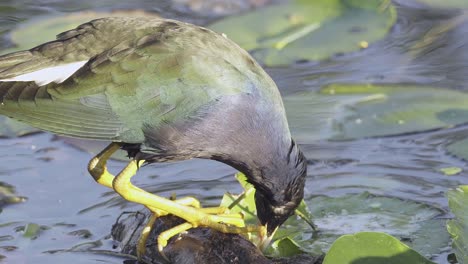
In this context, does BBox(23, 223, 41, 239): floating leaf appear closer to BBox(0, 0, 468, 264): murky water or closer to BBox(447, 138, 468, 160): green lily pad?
BBox(0, 0, 468, 264): murky water

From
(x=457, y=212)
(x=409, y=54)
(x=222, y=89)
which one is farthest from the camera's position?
(x=409, y=54)

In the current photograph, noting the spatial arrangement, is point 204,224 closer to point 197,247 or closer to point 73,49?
point 197,247

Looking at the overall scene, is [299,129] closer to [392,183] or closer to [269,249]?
[392,183]

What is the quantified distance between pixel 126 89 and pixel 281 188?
663 millimetres

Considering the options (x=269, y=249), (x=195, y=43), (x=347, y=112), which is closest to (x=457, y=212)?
(x=269, y=249)

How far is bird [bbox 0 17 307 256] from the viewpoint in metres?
3.79

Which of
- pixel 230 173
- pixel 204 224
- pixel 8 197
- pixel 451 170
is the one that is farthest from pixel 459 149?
pixel 8 197

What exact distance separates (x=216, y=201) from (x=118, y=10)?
2.47 m

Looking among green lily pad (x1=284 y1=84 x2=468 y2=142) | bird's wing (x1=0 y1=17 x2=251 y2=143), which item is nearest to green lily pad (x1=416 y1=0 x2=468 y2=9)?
green lily pad (x1=284 y1=84 x2=468 y2=142)

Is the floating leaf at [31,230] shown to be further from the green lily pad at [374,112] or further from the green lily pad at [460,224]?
the green lily pad at [460,224]

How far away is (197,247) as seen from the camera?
375 centimetres

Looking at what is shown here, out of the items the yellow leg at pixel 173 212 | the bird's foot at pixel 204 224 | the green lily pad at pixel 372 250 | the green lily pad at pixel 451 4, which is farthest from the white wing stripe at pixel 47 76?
the green lily pad at pixel 451 4

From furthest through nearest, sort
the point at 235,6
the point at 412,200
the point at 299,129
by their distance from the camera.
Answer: the point at 235,6 < the point at 299,129 < the point at 412,200

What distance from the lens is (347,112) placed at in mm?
5105
